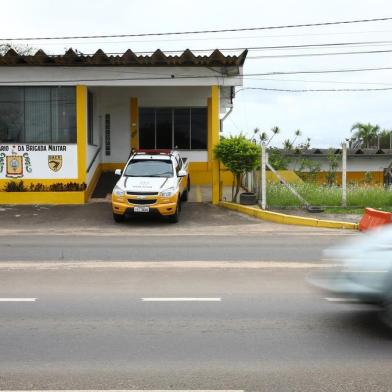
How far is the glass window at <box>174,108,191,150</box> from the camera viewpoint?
2617 centimetres

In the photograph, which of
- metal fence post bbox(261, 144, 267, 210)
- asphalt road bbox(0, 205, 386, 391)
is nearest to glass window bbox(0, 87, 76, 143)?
metal fence post bbox(261, 144, 267, 210)

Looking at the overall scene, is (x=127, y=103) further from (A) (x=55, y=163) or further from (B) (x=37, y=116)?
(A) (x=55, y=163)

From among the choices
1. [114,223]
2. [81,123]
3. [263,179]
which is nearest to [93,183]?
[81,123]

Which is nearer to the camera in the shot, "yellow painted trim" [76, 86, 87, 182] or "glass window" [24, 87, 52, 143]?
"yellow painted trim" [76, 86, 87, 182]

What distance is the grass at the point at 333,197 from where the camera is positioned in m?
18.4

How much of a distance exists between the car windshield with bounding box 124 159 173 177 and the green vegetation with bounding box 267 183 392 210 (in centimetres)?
348

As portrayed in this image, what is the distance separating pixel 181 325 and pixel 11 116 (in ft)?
54.5

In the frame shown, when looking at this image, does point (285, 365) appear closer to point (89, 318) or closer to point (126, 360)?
point (126, 360)

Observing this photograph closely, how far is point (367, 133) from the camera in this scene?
4588 cm

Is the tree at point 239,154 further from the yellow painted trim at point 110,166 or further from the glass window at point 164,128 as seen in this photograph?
the yellow painted trim at point 110,166

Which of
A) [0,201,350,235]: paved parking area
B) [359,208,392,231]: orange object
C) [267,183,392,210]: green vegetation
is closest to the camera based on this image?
[359,208,392,231]: orange object

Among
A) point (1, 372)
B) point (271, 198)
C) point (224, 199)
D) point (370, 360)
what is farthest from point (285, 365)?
point (224, 199)

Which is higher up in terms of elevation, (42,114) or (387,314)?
(42,114)

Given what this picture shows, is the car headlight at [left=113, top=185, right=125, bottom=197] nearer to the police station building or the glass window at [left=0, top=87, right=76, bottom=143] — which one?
the police station building
